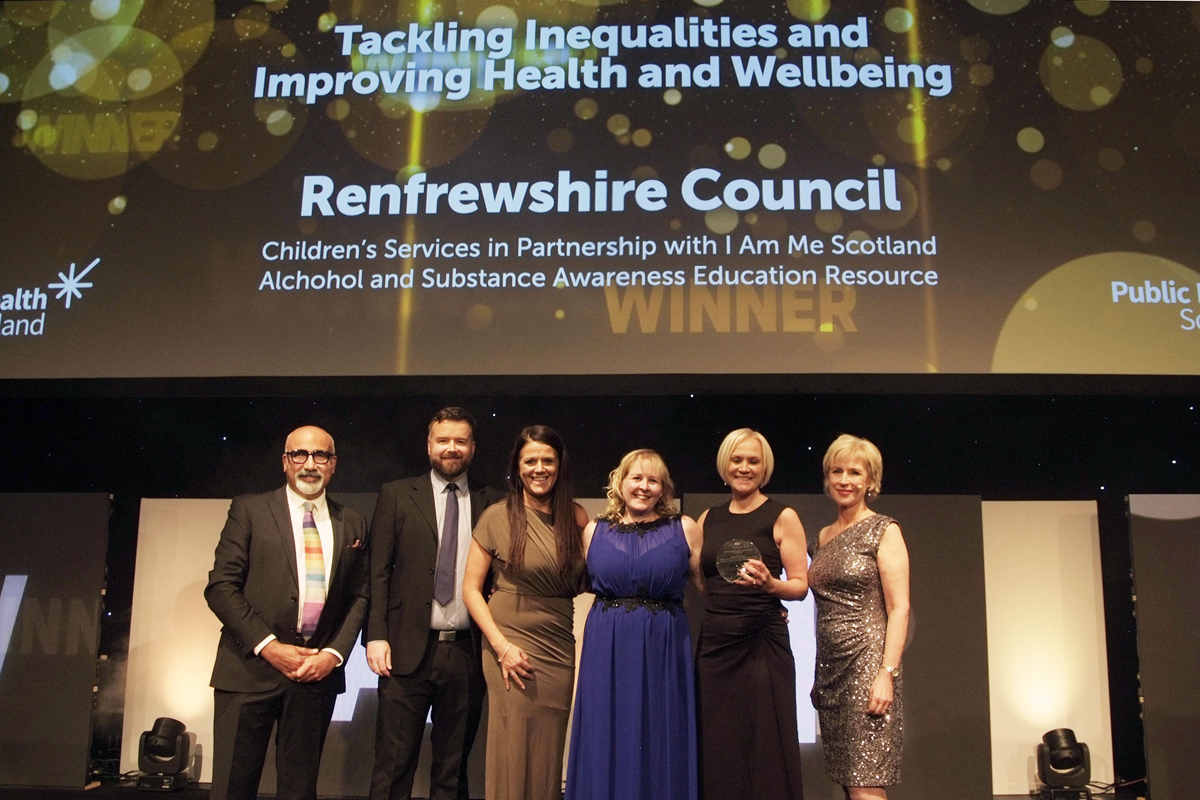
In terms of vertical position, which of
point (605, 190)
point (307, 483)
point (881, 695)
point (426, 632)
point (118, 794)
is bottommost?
point (118, 794)

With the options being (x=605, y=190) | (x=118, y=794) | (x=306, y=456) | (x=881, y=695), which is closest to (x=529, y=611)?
(x=306, y=456)

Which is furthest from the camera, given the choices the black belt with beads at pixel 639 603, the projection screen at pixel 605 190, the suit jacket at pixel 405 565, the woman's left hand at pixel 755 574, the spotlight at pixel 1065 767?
the spotlight at pixel 1065 767

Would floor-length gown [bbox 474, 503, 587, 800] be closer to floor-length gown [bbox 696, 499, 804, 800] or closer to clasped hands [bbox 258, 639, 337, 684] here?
floor-length gown [bbox 696, 499, 804, 800]

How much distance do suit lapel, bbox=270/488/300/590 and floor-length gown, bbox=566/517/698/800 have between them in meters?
0.93

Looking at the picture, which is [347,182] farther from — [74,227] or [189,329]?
[74,227]

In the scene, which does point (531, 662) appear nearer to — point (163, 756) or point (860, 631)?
point (860, 631)

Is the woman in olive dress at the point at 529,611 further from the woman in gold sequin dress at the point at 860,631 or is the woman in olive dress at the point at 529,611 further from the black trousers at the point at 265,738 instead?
the woman in gold sequin dress at the point at 860,631

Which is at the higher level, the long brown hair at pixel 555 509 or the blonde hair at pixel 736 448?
the blonde hair at pixel 736 448

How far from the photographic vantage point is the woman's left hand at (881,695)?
2.75m

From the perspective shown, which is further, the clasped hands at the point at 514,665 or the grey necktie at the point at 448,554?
the grey necktie at the point at 448,554

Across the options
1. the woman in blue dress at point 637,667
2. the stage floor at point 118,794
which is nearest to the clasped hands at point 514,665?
the woman in blue dress at point 637,667

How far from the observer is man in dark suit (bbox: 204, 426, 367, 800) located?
2959 millimetres

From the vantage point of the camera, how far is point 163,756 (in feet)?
13.5

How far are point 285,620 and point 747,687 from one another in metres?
1.39
